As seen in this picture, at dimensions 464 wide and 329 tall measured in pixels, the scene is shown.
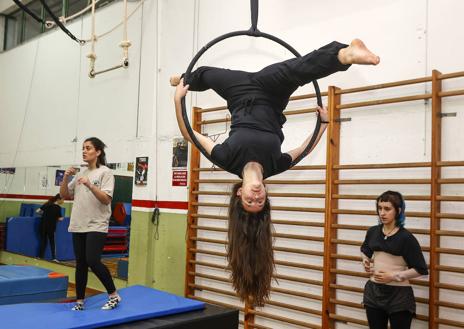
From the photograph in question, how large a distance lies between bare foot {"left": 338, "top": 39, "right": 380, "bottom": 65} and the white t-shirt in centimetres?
205

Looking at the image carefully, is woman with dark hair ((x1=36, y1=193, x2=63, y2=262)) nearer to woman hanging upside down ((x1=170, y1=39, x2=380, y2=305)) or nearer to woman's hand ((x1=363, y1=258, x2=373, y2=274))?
woman hanging upside down ((x1=170, y1=39, x2=380, y2=305))

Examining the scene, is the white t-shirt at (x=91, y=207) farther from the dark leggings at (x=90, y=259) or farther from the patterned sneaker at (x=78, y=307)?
the patterned sneaker at (x=78, y=307)

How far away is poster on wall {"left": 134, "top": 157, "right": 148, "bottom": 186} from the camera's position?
4.81 metres

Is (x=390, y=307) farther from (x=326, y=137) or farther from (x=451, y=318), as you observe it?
(x=326, y=137)

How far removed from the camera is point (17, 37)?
293 inches

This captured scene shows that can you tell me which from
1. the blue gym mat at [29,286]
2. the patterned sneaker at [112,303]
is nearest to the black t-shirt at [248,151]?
the patterned sneaker at [112,303]

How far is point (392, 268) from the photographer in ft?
8.75

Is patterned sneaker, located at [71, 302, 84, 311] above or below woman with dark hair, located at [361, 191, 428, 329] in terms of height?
below

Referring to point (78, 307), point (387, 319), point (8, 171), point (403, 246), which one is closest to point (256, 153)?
point (403, 246)

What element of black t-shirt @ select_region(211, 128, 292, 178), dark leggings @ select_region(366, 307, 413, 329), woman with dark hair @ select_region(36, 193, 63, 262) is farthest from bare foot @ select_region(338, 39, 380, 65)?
woman with dark hair @ select_region(36, 193, 63, 262)

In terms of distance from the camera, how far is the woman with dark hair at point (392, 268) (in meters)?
2.60

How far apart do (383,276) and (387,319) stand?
298mm

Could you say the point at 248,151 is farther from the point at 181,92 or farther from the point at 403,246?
the point at 403,246

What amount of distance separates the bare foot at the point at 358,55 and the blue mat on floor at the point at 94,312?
2.10 m
